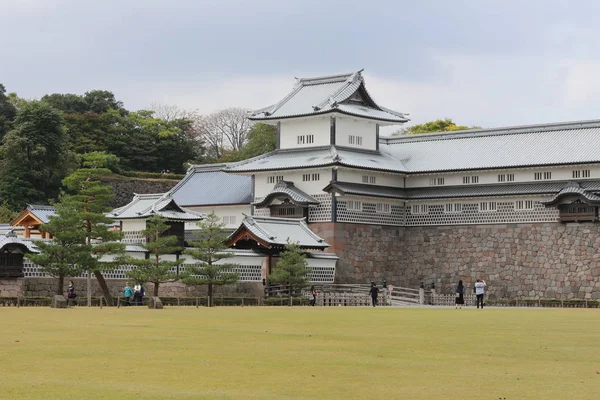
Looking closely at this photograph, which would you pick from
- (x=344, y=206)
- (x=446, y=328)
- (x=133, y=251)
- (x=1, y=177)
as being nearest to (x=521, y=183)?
(x=344, y=206)

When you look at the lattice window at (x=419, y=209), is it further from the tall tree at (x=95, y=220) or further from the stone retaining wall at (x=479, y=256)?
the tall tree at (x=95, y=220)

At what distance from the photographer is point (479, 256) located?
6034 cm

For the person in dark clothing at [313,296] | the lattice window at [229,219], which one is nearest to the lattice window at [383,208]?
the lattice window at [229,219]

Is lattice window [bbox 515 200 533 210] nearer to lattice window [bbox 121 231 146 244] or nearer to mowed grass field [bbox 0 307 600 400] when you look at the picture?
lattice window [bbox 121 231 146 244]

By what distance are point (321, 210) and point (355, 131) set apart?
19.2ft

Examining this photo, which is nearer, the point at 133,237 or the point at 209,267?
the point at 209,267

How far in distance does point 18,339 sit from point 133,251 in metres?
28.6

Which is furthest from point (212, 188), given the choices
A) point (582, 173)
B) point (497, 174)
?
point (582, 173)

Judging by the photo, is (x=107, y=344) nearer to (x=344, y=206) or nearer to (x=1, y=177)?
(x=344, y=206)

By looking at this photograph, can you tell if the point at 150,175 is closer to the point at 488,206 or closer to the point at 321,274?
the point at 321,274

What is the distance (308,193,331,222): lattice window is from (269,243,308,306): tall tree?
8049 millimetres

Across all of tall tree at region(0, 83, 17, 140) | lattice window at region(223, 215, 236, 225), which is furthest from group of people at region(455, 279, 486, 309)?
tall tree at region(0, 83, 17, 140)

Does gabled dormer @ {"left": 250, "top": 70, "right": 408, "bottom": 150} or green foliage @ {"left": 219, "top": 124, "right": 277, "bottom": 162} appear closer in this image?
gabled dormer @ {"left": 250, "top": 70, "right": 408, "bottom": 150}

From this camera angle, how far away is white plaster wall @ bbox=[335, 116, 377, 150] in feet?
206
